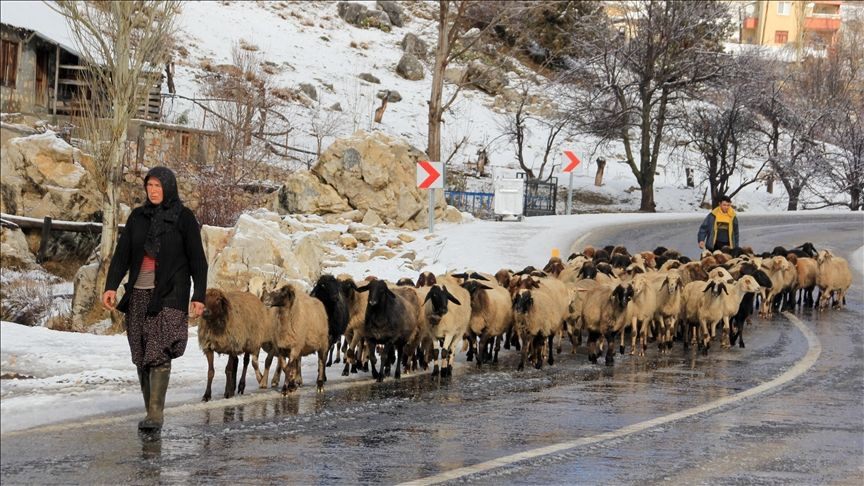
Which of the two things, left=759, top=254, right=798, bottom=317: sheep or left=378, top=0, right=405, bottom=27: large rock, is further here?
left=378, top=0, right=405, bottom=27: large rock

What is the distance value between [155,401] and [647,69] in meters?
45.8

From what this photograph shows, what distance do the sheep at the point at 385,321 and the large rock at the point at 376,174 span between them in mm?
16214

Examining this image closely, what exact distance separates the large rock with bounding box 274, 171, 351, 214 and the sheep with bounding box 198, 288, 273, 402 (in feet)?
58.3

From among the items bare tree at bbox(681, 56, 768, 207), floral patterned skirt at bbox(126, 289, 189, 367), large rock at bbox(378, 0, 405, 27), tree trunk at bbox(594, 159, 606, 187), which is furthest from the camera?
large rock at bbox(378, 0, 405, 27)

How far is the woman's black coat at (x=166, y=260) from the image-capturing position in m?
7.92

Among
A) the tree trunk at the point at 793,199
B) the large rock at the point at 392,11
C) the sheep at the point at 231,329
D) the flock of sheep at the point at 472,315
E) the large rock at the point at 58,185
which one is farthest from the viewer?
the large rock at the point at 392,11

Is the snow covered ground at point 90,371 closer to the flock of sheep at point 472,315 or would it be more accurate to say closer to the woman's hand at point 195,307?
the flock of sheep at point 472,315

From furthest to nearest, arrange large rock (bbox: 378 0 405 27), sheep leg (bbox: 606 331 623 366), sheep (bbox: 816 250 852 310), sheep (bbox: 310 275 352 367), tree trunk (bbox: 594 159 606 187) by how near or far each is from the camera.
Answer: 1. large rock (bbox: 378 0 405 27)
2. tree trunk (bbox: 594 159 606 187)
3. sheep (bbox: 816 250 852 310)
4. sheep leg (bbox: 606 331 623 366)
5. sheep (bbox: 310 275 352 367)

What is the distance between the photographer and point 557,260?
768 inches

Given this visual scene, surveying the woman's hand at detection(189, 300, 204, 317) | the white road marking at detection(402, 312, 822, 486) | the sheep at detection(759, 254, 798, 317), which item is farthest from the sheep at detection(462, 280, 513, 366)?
the sheep at detection(759, 254, 798, 317)

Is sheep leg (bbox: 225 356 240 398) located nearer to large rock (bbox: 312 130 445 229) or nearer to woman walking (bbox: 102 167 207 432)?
woman walking (bbox: 102 167 207 432)

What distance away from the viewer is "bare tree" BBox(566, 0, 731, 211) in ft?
169

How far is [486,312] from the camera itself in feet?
46.6

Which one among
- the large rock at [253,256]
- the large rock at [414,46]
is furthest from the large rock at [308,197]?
the large rock at [414,46]
